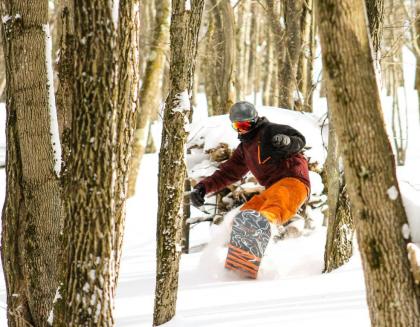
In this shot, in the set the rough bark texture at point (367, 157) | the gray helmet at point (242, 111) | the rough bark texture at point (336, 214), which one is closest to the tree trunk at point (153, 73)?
the gray helmet at point (242, 111)

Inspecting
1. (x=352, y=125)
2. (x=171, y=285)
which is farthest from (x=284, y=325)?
(x=352, y=125)

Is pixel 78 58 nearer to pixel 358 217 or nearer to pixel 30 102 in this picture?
pixel 30 102

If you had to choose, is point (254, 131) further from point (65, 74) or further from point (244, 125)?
point (65, 74)

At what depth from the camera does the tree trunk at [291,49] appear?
30.6 ft

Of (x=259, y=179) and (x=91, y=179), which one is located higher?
(x=91, y=179)

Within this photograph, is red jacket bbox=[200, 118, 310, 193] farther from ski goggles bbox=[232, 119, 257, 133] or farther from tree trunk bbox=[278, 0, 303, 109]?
tree trunk bbox=[278, 0, 303, 109]

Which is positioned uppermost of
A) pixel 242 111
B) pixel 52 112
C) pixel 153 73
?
pixel 52 112

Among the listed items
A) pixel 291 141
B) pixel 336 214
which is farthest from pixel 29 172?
pixel 291 141

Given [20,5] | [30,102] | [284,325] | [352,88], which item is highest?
[20,5]

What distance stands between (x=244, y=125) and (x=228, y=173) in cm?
68

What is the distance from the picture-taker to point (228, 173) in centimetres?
646

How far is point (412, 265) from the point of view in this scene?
233 centimetres

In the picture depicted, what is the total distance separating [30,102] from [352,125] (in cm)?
206

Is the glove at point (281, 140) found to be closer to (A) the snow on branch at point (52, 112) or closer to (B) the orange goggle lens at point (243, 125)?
(B) the orange goggle lens at point (243, 125)
